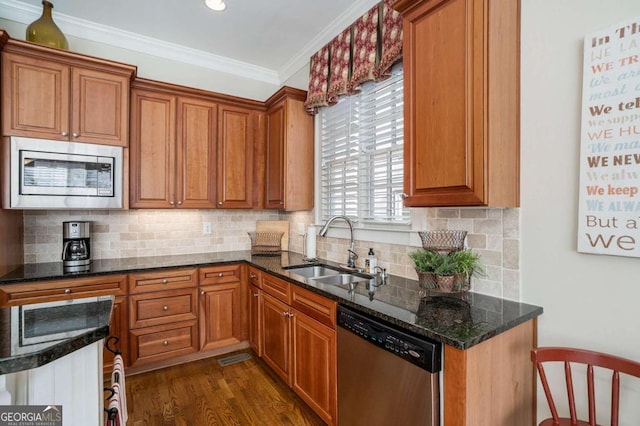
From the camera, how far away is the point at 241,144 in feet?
10.9

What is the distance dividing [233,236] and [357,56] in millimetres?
2276

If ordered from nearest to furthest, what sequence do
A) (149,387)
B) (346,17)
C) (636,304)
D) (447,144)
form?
(636,304), (447,144), (149,387), (346,17)

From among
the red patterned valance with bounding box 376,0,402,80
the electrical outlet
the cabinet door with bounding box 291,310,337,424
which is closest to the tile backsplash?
the electrical outlet

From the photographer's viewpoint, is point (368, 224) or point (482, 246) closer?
point (482, 246)

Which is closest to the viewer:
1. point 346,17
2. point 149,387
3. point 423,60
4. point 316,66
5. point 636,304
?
point 636,304

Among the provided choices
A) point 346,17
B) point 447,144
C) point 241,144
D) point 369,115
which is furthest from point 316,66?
point 447,144

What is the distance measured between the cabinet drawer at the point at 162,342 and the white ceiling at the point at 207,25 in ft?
8.66

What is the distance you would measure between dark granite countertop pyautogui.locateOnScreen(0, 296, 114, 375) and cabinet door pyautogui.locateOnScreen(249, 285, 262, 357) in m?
1.74

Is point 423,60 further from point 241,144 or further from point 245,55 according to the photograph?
point 245,55

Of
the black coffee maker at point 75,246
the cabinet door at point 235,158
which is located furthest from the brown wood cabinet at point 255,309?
the black coffee maker at point 75,246

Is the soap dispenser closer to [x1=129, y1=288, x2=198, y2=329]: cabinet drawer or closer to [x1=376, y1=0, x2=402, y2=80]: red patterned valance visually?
[x1=376, y1=0, x2=402, y2=80]: red patterned valance

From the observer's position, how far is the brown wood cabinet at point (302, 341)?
1.89 meters

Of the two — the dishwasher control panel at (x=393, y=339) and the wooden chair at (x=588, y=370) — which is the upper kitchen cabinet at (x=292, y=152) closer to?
the dishwasher control panel at (x=393, y=339)

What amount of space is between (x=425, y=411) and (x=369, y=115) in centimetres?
201
